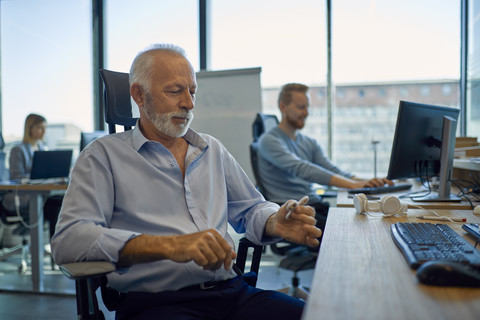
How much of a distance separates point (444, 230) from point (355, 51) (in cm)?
320

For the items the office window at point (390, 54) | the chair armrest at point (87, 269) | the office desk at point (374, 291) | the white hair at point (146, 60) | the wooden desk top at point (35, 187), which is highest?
the office window at point (390, 54)

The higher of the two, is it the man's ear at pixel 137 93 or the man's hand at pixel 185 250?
the man's ear at pixel 137 93

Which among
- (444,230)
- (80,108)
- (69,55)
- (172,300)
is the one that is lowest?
(172,300)

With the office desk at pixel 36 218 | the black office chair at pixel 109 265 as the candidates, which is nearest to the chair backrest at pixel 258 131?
the black office chair at pixel 109 265

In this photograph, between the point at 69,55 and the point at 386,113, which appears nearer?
the point at 386,113

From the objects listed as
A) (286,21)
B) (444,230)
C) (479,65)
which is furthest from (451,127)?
(286,21)

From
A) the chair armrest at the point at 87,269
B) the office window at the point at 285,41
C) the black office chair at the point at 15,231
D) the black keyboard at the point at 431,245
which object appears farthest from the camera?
the office window at the point at 285,41

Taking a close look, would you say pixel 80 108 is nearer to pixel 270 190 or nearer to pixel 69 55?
pixel 69 55

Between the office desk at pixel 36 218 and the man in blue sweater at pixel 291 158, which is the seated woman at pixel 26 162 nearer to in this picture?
the office desk at pixel 36 218

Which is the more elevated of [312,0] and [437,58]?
[312,0]

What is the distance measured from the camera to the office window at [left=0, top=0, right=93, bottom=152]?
470 centimetres

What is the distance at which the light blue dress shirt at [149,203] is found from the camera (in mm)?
1075

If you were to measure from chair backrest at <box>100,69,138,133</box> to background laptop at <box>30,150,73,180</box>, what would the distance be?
1928 millimetres

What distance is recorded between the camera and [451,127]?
1.76 meters
